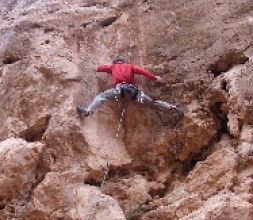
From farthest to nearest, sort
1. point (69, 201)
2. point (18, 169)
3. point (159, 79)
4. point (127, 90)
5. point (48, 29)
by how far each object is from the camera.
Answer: point (48, 29) < point (159, 79) < point (127, 90) < point (18, 169) < point (69, 201)

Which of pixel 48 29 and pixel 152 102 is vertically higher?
pixel 48 29

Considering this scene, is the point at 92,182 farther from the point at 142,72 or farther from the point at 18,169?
the point at 142,72

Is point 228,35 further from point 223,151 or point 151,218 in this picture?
point 151,218

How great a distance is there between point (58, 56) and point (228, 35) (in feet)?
10.6

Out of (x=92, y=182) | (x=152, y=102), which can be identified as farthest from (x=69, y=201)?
(x=152, y=102)

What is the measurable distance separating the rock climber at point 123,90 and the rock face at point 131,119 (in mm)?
224

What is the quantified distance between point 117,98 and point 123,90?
22 centimetres

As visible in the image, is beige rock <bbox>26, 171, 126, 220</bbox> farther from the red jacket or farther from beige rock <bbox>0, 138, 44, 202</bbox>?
the red jacket

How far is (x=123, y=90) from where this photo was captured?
363 inches

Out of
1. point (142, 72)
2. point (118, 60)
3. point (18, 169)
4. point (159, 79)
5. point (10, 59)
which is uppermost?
point (118, 60)

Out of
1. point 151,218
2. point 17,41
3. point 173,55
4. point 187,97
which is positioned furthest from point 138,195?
point 17,41

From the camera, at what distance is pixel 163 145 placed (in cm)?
912

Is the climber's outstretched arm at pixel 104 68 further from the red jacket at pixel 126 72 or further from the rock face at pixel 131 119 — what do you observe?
the rock face at pixel 131 119

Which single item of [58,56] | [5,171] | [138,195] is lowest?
[138,195]
